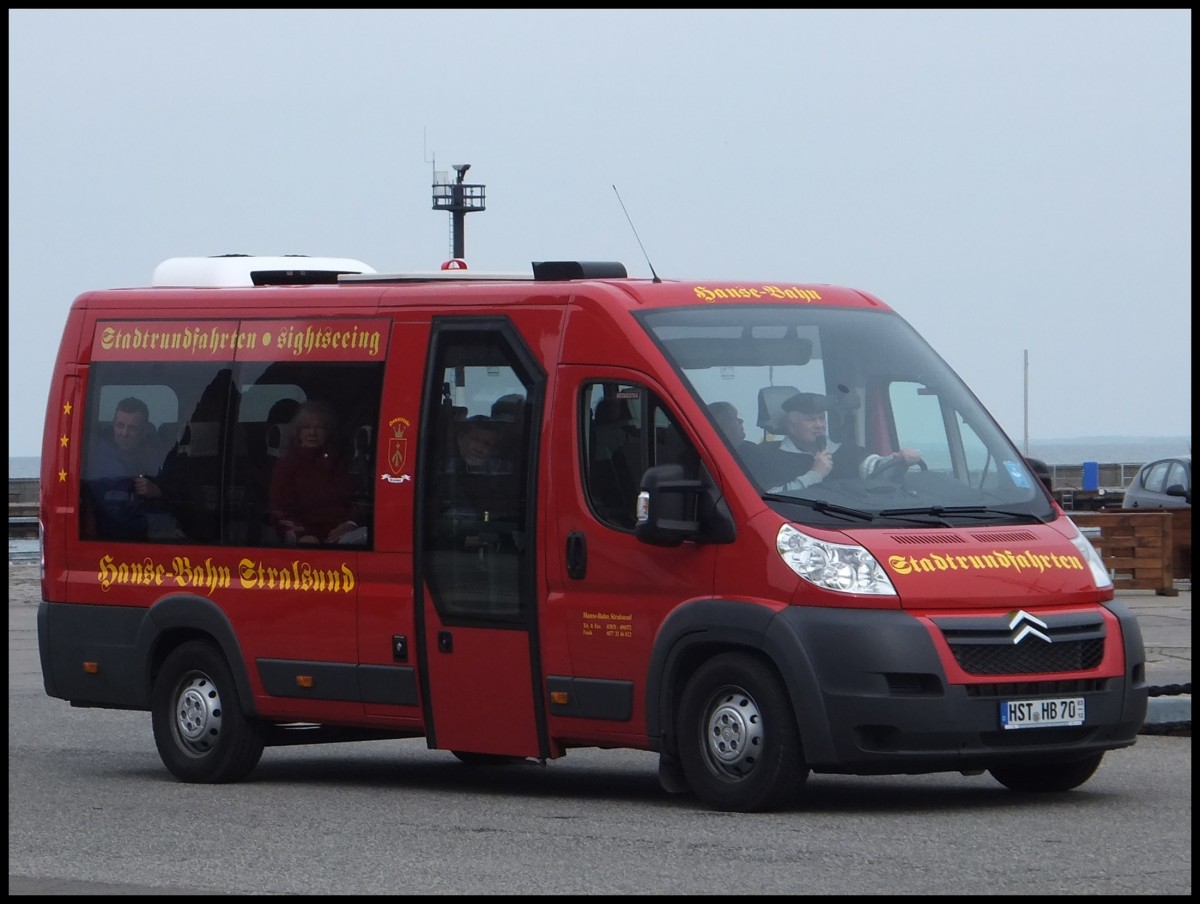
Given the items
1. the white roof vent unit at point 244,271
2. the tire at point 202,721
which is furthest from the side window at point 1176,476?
the tire at point 202,721

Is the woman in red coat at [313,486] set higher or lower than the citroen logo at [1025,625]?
higher

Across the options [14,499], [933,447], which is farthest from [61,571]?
[14,499]

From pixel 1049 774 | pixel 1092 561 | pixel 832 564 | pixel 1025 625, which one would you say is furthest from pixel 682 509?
pixel 1049 774

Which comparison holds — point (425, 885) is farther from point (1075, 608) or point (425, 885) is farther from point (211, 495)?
point (211, 495)

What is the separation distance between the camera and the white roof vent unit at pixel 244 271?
14328 millimetres

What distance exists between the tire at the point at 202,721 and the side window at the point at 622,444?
111 inches

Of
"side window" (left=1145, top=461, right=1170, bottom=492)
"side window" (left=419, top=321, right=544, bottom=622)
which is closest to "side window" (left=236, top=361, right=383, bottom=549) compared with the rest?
"side window" (left=419, top=321, right=544, bottom=622)

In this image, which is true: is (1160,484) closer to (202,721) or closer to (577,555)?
(202,721)

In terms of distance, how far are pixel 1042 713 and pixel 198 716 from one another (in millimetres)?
4999

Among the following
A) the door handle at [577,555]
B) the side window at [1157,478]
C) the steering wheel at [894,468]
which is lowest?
the side window at [1157,478]

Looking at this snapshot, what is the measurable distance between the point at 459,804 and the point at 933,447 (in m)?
2.86

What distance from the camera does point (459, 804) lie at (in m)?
11.8

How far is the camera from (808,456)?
36.9 ft

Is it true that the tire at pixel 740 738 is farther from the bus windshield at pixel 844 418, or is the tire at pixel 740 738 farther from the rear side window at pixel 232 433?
the rear side window at pixel 232 433
